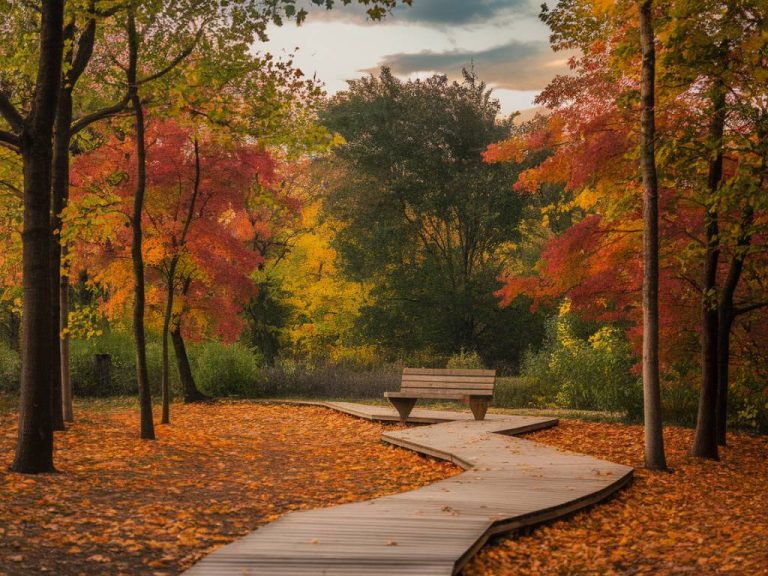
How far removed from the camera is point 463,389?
44.2 ft

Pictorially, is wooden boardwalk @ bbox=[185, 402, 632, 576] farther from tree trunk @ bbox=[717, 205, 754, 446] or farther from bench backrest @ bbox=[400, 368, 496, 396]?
tree trunk @ bbox=[717, 205, 754, 446]

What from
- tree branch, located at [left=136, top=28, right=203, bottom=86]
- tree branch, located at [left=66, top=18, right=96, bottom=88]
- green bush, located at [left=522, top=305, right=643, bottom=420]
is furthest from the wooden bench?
tree branch, located at [left=66, top=18, right=96, bottom=88]

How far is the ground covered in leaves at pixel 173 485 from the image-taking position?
5.84 metres

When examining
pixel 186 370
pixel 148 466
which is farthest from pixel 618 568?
pixel 186 370

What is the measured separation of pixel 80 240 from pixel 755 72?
12666 millimetres

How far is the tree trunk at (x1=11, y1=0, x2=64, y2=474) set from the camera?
8.41m

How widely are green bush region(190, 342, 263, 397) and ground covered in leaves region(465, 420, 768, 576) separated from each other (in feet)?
36.1

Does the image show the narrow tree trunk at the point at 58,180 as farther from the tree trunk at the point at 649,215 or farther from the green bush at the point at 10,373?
the green bush at the point at 10,373

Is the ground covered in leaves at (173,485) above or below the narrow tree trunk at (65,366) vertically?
below

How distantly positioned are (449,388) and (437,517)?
697 centimetres

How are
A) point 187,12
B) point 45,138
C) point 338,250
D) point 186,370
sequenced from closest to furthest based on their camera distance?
1. point 45,138
2. point 187,12
3. point 186,370
4. point 338,250

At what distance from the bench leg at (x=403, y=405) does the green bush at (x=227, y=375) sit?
764cm

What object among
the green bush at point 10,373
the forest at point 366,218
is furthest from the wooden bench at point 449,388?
the green bush at point 10,373

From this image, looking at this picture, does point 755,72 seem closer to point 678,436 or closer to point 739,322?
point 739,322
